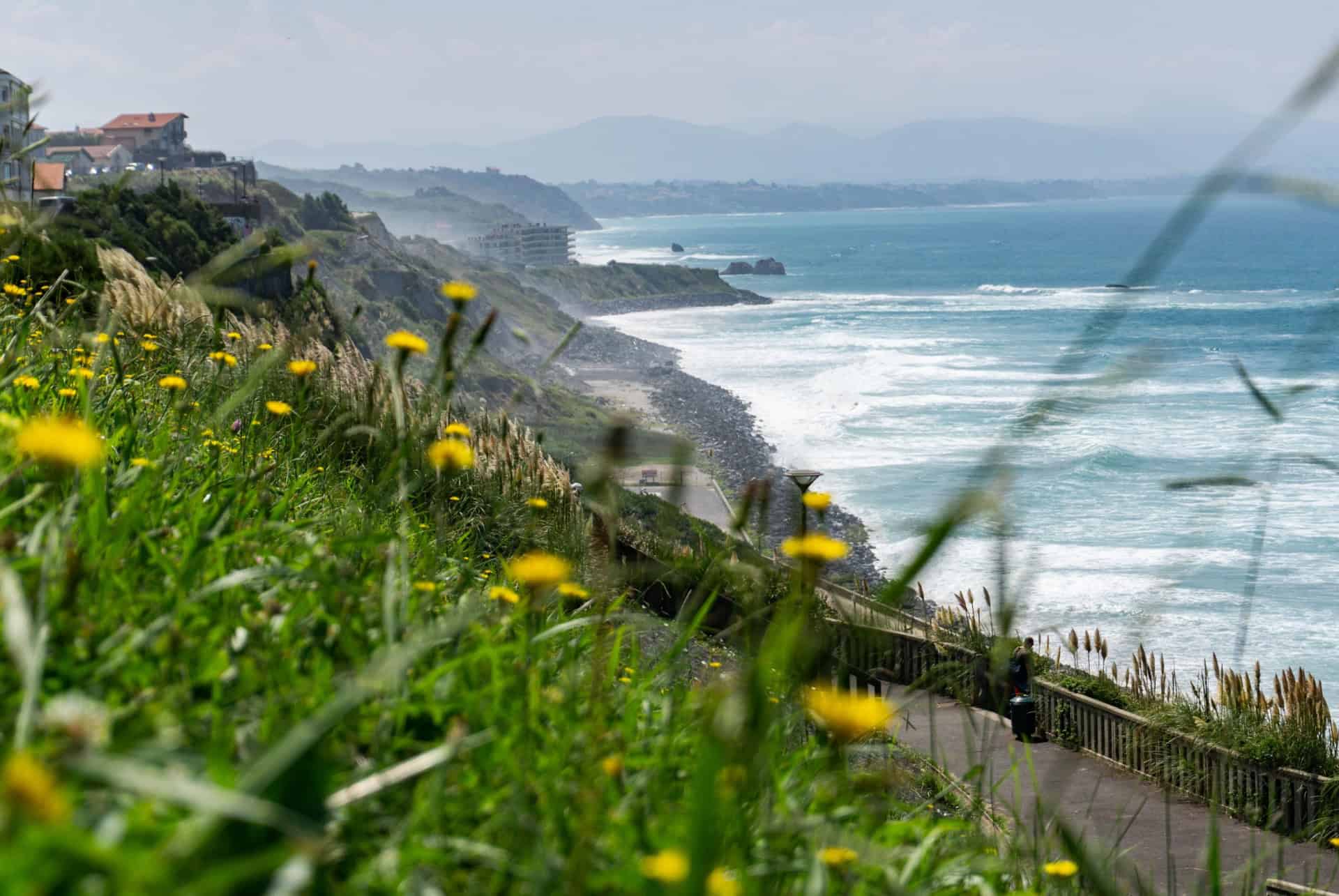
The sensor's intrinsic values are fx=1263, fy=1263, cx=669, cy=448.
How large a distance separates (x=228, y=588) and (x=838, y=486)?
40270 millimetres

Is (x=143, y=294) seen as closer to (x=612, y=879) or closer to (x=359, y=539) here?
(x=359, y=539)

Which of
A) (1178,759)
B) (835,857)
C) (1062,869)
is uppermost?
(835,857)

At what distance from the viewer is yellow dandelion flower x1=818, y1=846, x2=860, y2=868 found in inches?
60.3

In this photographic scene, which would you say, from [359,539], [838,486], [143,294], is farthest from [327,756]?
[838,486]

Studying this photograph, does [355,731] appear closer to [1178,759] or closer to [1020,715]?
[1020,715]

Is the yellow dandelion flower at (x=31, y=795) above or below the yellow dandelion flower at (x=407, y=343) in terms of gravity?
below

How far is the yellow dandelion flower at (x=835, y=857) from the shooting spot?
5.02 feet

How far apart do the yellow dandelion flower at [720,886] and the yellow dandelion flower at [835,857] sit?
0.43ft

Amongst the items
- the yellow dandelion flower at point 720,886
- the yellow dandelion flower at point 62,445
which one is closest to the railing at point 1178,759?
the yellow dandelion flower at point 720,886

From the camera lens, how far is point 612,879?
135cm

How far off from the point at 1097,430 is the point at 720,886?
4852cm

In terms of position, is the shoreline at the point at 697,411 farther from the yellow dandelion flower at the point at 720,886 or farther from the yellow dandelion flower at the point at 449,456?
the yellow dandelion flower at the point at 720,886

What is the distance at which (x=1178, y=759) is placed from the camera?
945 centimetres

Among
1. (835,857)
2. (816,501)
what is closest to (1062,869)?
(835,857)
